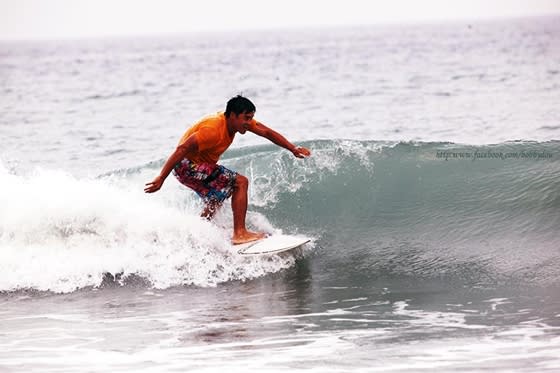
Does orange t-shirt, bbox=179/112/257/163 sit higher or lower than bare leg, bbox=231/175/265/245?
higher

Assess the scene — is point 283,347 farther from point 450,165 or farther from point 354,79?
point 354,79

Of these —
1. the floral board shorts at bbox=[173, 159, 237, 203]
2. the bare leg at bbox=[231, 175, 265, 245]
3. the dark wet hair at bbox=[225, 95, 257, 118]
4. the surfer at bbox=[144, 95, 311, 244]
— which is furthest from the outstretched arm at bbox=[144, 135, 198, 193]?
the bare leg at bbox=[231, 175, 265, 245]

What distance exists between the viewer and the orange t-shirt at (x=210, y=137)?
25.7 feet

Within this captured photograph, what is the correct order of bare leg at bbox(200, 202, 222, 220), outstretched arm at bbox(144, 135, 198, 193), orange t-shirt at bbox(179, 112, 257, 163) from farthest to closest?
bare leg at bbox(200, 202, 222, 220)
orange t-shirt at bbox(179, 112, 257, 163)
outstretched arm at bbox(144, 135, 198, 193)

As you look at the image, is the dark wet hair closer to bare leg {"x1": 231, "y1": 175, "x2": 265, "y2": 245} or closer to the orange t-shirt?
the orange t-shirt

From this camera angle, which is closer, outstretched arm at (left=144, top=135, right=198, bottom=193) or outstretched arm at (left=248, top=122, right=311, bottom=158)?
outstretched arm at (left=144, top=135, right=198, bottom=193)

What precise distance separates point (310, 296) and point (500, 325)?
1.75 meters

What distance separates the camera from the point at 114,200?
29.9ft

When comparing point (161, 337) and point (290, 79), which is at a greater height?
point (290, 79)

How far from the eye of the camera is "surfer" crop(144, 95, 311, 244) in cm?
780

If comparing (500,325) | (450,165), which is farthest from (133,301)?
(450,165)

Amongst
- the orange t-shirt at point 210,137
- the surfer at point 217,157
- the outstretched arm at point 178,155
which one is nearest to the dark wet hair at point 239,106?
the surfer at point 217,157

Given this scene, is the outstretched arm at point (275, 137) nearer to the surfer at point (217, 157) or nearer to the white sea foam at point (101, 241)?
the surfer at point (217, 157)

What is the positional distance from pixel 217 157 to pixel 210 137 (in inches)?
11.7
